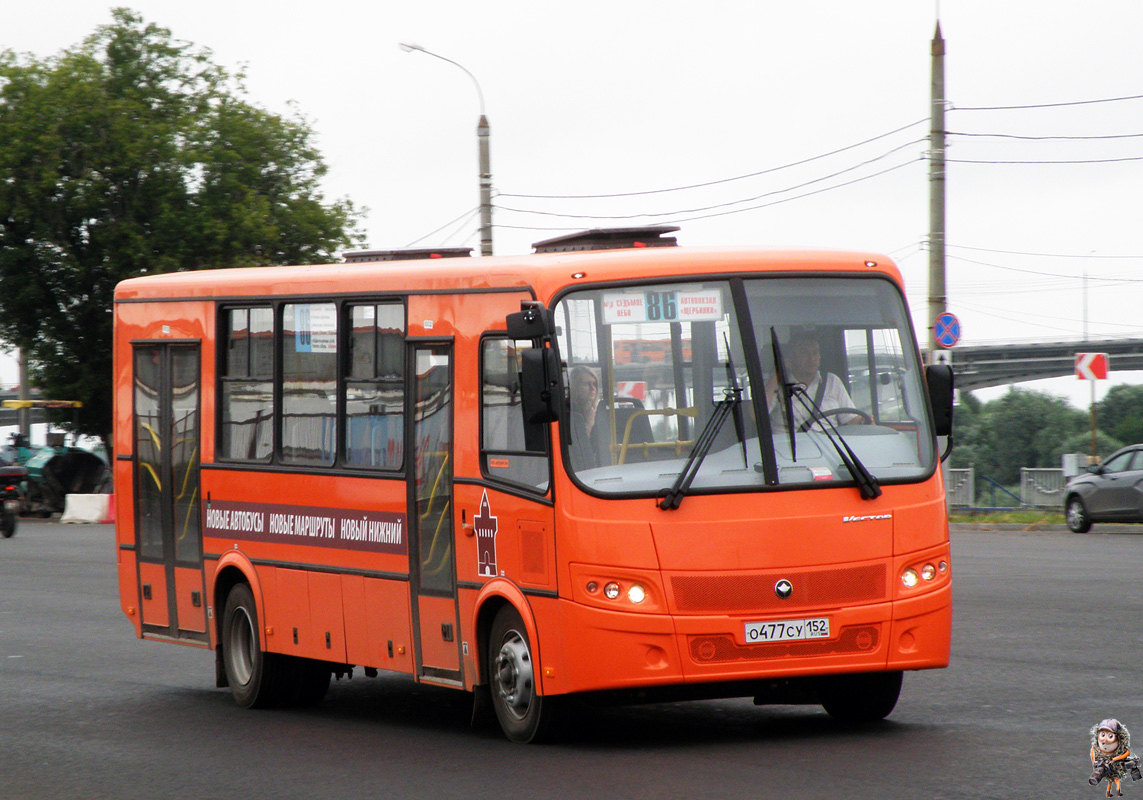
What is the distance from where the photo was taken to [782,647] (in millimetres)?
8289

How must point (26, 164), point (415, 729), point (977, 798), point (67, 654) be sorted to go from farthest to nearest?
point (26, 164), point (67, 654), point (415, 729), point (977, 798)

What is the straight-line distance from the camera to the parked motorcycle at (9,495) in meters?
31.9

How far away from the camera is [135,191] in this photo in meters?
44.7

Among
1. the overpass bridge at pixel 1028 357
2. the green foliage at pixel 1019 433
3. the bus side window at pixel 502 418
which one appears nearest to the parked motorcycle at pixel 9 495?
the bus side window at pixel 502 418

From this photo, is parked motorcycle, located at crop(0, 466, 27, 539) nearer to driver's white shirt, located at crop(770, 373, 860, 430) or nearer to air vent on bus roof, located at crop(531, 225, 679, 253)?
air vent on bus roof, located at crop(531, 225, 679, 253)

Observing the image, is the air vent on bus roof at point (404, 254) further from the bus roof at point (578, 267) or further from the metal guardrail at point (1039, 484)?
the metal guardrail at point (1039, 484)

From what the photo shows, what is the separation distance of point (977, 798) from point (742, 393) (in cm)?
245

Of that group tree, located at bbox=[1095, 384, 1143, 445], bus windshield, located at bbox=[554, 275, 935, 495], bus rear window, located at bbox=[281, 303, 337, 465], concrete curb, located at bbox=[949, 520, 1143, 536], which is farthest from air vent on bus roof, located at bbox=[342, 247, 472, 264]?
tree, located at bbox=[1095, 384, 1143, 445]

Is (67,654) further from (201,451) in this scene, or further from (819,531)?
(819,531)

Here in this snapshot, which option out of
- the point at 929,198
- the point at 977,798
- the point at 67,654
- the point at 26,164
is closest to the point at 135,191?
the point at 26,164

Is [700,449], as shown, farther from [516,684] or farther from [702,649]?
[516,684]

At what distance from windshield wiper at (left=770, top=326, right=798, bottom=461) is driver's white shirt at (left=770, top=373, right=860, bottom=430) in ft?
0.07

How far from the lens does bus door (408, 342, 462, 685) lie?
9.42 m

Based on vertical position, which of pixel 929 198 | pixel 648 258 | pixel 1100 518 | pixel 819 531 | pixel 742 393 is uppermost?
pixel 929 198
